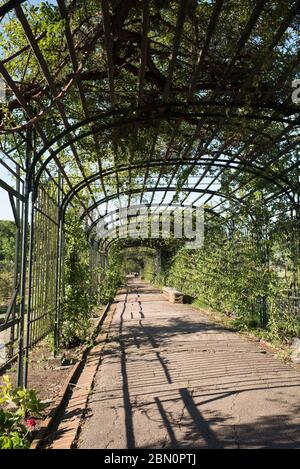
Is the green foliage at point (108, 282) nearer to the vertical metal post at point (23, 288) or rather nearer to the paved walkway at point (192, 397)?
the paved walkway at point (192, 397)

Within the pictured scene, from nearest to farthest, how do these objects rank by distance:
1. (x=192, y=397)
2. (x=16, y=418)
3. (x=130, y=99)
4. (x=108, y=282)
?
1. (x=16, y=418)
2. (x=192, y=397)
3. (x=130, y=99)
4. (x=108, y=282)

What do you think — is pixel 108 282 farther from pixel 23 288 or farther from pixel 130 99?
pixel 23 288

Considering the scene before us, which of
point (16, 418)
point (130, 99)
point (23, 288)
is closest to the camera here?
point (16, 418)

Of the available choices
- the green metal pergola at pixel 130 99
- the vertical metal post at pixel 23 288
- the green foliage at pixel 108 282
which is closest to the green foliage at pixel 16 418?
the vertical metal post at pixel 23 288

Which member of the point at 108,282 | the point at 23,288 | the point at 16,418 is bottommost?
the point at 16,418

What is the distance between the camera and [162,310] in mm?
14891

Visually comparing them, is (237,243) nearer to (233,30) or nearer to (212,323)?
(212,323)

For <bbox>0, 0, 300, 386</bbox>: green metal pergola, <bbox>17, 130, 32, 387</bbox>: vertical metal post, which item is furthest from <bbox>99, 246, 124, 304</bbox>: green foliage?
<bbox>17, 130, 32, 387</bbox>: vertical metal post

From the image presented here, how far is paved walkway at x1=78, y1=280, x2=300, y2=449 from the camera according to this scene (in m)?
3.71

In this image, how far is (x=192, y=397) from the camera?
15.9ft

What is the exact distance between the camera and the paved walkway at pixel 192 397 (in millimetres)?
3713

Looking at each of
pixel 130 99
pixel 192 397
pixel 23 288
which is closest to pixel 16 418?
pixel 23 288

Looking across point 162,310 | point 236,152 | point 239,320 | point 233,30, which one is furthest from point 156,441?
point 162,310

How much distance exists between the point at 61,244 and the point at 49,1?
4803 millimetres
